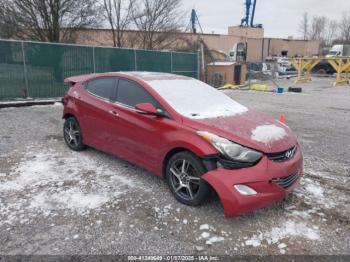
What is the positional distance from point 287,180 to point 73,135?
3.78 metres

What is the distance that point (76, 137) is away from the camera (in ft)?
17.5

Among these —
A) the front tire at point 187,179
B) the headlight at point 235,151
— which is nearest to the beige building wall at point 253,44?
the front tire at point 187,179

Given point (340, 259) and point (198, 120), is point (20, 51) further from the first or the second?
point (340, 259)

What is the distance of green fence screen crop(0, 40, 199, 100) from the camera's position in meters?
9.46

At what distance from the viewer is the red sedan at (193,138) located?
3037mm

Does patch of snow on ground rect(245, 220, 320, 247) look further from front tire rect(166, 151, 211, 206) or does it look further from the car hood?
the car hood

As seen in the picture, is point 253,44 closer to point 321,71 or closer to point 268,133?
point 321,71

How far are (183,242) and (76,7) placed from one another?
14.7 m

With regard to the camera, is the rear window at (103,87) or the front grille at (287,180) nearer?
the front grille at (287,180)

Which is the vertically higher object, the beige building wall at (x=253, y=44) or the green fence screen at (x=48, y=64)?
the beige building wall at (x=253, y=44)

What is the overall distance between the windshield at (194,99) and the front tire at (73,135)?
1876mm

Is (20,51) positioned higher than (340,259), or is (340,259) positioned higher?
(20,51)

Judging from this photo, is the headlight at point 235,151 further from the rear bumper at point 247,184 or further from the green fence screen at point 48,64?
the green fence screen at point 48,64

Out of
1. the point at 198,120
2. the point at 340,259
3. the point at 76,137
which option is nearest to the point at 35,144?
the point at 76,137
